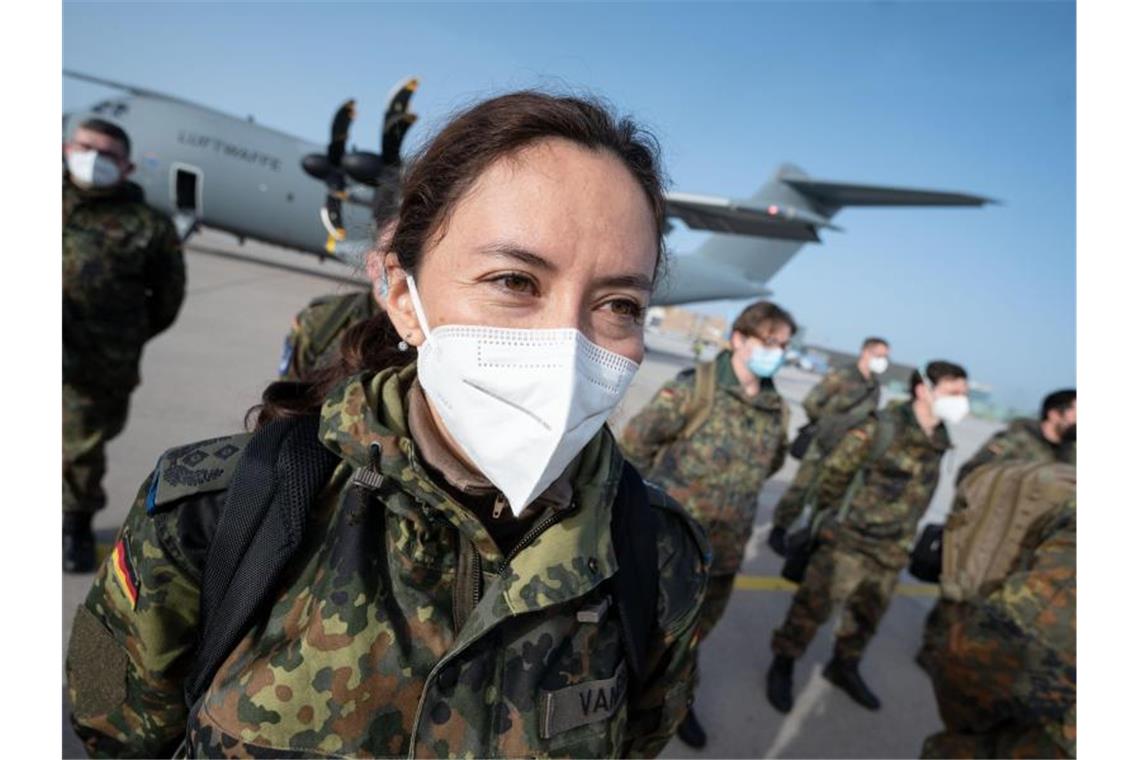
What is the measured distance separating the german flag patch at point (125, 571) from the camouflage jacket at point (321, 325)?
1751mm

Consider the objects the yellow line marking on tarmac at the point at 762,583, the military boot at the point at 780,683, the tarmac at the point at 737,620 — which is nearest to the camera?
the tarmac at the point at 737,620

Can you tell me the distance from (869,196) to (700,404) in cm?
1676

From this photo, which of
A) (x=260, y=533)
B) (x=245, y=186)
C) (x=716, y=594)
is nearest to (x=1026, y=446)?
(x=716, y=594)

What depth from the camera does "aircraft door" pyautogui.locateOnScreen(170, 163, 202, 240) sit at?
14.2 meters

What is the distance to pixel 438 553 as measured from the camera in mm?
1034

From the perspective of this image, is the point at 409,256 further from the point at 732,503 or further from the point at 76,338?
the point at 76,338

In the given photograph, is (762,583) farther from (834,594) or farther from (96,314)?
(96,314)

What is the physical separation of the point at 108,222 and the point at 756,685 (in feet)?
A: 14.5

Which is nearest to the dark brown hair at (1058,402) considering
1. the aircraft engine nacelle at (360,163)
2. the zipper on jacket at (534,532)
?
the zipper on jacket at (534,532)

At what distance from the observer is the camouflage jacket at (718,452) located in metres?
2.92

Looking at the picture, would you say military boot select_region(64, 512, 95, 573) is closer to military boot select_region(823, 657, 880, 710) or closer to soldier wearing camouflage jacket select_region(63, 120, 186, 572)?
soldier wearing camouflage jacket select_region(63, 120, 186, 572)

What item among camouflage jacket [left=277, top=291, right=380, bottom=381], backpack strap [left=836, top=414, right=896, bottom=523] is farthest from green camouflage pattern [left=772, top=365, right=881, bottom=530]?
camouflage jacket [left=277, top=291, right=380, bottom=381]

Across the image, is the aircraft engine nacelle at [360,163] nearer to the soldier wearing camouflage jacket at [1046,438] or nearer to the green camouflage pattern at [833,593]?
the green camouflage pattern at [833,593]

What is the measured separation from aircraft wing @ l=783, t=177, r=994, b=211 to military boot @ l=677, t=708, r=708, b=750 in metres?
16.6
